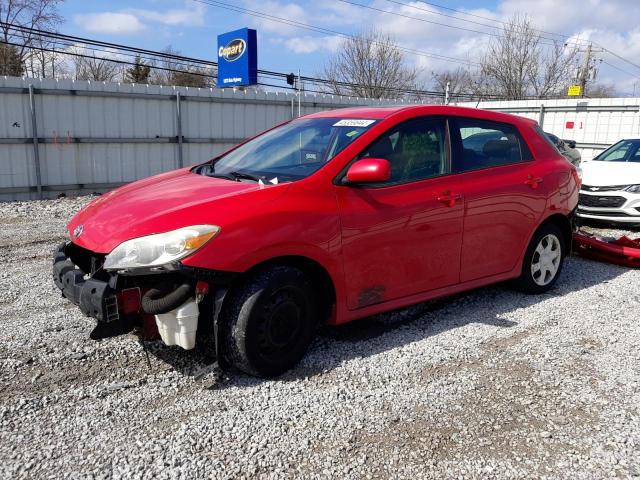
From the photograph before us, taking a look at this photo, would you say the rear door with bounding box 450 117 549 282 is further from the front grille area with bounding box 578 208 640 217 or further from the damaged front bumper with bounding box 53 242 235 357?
the front grille area with bounding box 578 208 640 217

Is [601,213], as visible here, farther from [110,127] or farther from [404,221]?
[110,127]

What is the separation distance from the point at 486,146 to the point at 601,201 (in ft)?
16.6

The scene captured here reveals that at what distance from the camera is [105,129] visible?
491 inches

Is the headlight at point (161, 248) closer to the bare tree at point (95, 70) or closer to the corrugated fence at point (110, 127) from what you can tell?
the corrugated fence at point (110, 127)

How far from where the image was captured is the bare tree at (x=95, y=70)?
125 feet

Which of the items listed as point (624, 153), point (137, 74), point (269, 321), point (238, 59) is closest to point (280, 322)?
point (269, 321)

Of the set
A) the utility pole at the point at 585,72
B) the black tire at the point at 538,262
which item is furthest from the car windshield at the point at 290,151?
the utility pole at the point at 585,72

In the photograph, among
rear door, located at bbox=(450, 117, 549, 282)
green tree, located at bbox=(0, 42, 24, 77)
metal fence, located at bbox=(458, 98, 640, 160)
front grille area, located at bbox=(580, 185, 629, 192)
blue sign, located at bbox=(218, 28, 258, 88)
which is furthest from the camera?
green tree, located at bbox=(0, 42, 24, 77)

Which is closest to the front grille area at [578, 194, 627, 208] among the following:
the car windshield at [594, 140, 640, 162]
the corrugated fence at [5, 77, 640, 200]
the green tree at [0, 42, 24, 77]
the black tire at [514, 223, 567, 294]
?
the car windshield at [594, 140, 640, 162]

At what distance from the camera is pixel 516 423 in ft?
10.1

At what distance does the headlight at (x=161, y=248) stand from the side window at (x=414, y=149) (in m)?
1.33

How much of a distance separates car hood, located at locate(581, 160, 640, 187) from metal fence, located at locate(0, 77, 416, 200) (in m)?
8.42

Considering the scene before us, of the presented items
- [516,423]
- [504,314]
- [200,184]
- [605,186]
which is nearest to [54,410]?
[200,184]

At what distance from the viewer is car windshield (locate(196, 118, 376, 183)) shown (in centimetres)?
385
